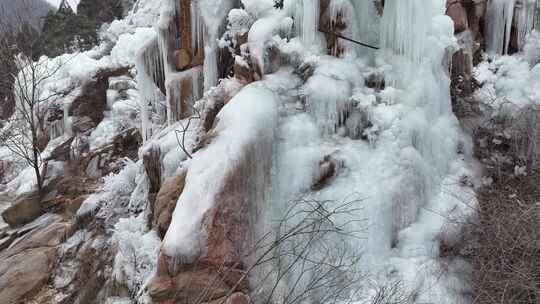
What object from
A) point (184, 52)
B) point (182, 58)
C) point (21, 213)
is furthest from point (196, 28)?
point (21, 213)

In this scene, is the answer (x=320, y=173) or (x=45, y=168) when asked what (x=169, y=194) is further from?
(x=45, y=168)

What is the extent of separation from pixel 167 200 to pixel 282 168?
57.7 inches

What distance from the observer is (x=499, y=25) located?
728 centimetres

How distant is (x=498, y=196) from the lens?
206 inches

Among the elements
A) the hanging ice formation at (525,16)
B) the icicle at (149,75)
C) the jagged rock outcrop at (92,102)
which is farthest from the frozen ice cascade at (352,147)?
the jagged rock outcrop at (92,102)

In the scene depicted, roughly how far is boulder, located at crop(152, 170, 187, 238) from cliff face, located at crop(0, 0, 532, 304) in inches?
0.7

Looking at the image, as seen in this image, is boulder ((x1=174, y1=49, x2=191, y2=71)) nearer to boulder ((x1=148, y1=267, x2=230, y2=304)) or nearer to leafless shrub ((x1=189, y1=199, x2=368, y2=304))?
leafless shrub ((x1=189, y1=199, x2=368, y2=304))

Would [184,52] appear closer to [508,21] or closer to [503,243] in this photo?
[508,21]

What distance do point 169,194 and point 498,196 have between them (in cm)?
392

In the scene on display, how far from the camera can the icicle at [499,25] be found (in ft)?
23.5

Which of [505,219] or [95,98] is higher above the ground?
[95,98]

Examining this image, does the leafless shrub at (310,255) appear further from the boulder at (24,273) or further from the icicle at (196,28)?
the boulder at (24,273)

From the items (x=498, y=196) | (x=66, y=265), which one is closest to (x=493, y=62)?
(x=498, y=196)

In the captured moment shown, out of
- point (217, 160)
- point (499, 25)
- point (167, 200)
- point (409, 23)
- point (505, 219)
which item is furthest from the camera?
point (499, 25)
